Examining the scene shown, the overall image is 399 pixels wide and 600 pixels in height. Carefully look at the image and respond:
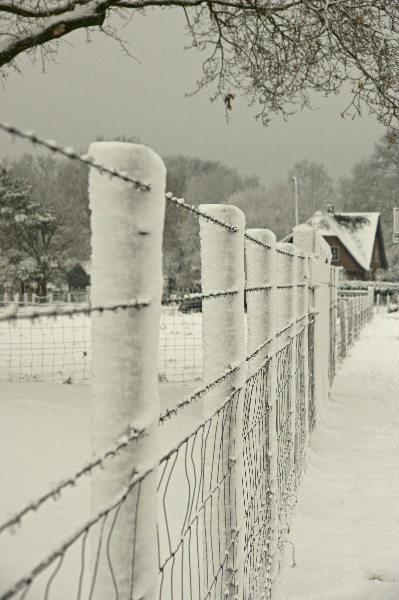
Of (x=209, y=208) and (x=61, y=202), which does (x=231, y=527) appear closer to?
(x=209, y=208)

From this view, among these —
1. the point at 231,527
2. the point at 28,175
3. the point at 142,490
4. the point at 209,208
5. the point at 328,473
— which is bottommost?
the point at 328,473

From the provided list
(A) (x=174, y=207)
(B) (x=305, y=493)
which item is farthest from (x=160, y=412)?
(A) (x=174, y=207)

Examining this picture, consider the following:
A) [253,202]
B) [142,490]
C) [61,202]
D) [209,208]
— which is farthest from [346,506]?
[253,202]

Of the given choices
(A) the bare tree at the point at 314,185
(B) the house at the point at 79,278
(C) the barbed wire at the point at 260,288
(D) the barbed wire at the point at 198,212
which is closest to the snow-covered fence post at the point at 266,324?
(C) the barbed wire at the point at 260,288

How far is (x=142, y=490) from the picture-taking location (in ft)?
4.01

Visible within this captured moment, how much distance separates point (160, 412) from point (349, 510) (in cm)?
281

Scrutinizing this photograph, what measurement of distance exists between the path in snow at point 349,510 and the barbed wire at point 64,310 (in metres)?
2.48

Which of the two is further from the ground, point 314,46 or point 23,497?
point 314,46

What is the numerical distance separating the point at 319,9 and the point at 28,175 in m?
31.2

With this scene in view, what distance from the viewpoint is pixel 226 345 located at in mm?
2070

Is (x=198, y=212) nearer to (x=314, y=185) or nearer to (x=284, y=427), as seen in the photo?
(x=284, y=427)

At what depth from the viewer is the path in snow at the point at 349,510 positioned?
3.22 meters

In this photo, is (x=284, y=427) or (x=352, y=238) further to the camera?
(x=352, y=238)

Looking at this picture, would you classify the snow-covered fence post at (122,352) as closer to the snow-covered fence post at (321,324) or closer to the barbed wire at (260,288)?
the barbed wire at (260,288)
